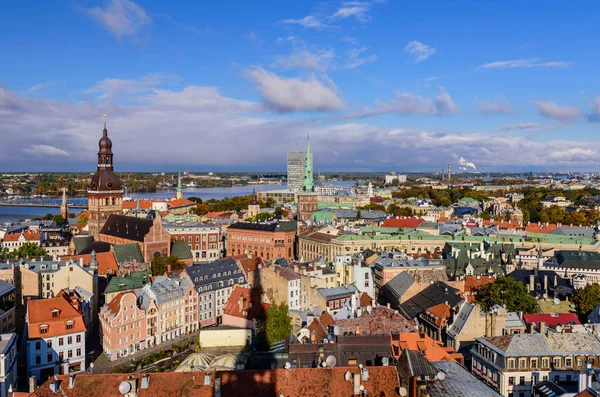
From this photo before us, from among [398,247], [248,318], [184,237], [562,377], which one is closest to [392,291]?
[248,318]

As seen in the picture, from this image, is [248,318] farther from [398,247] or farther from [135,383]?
[398,247]

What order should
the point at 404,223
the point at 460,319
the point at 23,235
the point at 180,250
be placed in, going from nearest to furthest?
the point at 460,319 → the point at 180,250 → the point at 23,235 → the point at 404,223

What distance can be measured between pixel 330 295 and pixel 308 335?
43.2 feet

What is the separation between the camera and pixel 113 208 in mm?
95375

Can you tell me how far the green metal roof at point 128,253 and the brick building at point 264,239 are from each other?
65.5 ft

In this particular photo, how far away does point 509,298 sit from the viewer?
1880 inches

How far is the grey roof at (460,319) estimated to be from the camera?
41328 mm

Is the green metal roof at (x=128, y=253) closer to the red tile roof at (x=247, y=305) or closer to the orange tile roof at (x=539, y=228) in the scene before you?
the red tile roof at (x=247, y=305)

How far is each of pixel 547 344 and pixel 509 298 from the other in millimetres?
12812

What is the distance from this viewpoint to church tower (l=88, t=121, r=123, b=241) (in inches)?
3679

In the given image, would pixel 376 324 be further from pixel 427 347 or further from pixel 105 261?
pixel 105 261

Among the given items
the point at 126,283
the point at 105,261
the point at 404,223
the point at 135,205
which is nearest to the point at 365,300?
the point at 126,283

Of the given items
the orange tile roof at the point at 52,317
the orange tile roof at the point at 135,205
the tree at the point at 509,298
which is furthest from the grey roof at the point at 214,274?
the orange tile roof at the point at 135,205

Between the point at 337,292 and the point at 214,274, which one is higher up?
the point at 214,274
